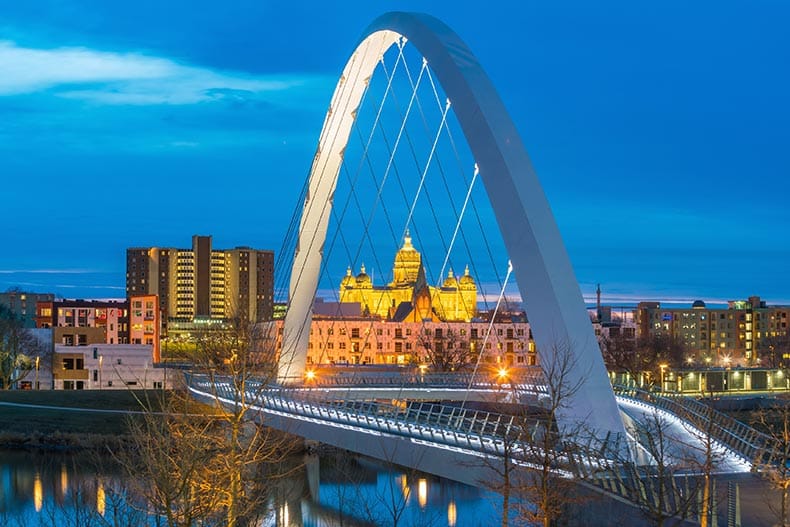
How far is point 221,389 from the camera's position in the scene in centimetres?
4622

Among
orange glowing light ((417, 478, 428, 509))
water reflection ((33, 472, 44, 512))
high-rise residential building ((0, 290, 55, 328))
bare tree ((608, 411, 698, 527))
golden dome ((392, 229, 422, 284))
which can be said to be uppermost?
golden dome ((392, 229, 422, 284))

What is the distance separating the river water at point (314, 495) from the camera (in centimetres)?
3353

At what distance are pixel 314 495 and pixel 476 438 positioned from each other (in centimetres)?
1425

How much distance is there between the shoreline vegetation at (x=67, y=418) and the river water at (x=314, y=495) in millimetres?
2413

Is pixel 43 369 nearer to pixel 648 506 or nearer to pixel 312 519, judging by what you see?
pixel 312 519

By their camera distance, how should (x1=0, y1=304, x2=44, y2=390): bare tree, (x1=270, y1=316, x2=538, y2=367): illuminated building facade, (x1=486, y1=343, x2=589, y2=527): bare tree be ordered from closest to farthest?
(x1=486, y1=343, x2=589, y2=527): bare tree
(x1=0, y1=304, x2=44, y2=390): bare tree
(x1=270, y1=316, x2=538, y2=367): illuminated building facade

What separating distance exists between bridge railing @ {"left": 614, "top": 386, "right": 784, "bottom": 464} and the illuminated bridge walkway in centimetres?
4

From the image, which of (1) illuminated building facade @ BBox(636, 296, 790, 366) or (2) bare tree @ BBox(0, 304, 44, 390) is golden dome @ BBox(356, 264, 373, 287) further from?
(2) bare tree @ BBox(0, 304, 44, 390)

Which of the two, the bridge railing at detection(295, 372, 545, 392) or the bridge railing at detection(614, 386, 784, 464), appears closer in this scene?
the bridge railing at detection(614, 386, 784, 464)

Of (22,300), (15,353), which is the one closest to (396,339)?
(15,353)

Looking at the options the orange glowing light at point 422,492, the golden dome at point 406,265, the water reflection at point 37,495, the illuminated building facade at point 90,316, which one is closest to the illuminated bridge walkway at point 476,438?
the orange glowing light at point 422,492

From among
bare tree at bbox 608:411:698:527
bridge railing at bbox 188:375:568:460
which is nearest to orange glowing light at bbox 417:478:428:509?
bridge railing at bbox 188:375:568:460

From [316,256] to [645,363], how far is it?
43.6m

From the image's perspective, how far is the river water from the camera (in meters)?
33.5
